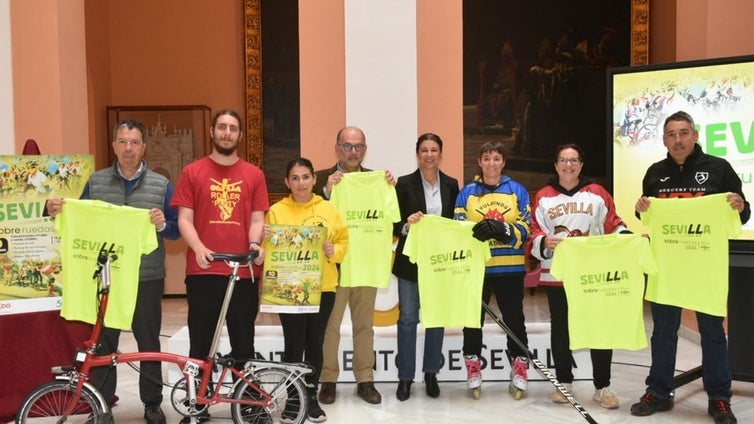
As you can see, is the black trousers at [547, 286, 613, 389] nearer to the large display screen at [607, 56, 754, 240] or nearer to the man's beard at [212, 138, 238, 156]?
the large display screen at [607, 56, 754, 240]

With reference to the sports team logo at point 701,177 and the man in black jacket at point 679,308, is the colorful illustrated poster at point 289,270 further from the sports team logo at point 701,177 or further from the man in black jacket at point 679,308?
the sports team logo at point 701,177

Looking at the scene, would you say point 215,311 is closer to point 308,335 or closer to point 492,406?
point 308,335

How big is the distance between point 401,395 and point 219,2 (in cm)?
634

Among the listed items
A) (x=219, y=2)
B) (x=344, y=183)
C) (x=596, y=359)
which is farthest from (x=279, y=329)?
(x=219, y=2)

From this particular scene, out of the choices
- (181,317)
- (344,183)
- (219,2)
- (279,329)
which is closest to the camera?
(344,183)

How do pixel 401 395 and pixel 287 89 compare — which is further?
pixel 287 89

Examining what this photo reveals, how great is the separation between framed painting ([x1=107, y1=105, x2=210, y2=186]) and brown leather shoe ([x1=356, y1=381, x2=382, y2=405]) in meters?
5.14

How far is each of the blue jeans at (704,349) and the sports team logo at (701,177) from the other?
755mm

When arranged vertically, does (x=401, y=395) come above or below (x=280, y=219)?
below

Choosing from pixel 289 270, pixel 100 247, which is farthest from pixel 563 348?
pixel 100 247

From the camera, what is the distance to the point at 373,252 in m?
4.25

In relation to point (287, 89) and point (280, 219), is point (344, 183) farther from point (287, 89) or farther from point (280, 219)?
point (287, 89)

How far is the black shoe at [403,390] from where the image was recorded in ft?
14.9

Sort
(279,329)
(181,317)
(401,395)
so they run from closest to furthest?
1. (401,395)
2. (279,329)
3. (181,317)
